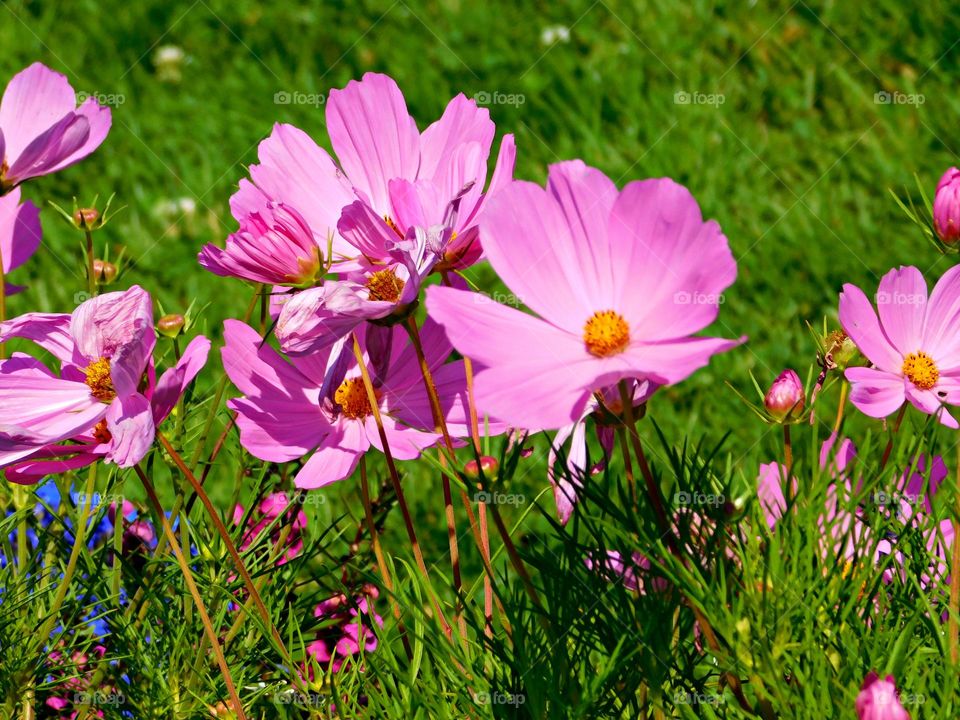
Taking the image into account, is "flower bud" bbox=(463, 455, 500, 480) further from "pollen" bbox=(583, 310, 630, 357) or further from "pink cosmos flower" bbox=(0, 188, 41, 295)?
"pink cosmos flower" bbox=(0, 188, 41, 295)

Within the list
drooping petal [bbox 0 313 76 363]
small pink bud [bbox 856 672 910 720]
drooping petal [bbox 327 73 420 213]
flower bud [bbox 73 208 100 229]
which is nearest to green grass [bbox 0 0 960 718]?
flower bud [bbox 73 208 100 229]

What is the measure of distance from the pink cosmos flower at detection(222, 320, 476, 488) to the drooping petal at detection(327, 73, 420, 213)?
0.38 feet

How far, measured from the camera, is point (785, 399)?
79 centimetres

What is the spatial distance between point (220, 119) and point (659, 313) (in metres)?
2.16

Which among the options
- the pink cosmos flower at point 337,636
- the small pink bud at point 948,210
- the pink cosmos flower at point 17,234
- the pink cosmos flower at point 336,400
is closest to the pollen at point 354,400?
the pink cosmos flower at point 336,400

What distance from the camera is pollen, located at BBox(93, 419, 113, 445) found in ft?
2.68

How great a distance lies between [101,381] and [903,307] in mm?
603

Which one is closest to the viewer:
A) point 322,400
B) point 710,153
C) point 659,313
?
point 659,313

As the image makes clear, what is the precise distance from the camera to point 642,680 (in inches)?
31.4

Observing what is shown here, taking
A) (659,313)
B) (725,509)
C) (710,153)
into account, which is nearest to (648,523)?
(725,509)

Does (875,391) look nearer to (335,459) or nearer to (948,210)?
(948,210)

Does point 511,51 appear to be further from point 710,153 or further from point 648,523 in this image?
point 648,523

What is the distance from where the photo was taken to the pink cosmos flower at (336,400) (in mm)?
802

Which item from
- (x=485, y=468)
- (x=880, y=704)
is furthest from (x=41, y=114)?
(x=880, y=704)
